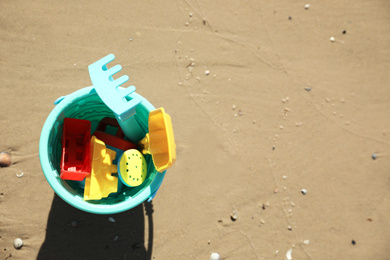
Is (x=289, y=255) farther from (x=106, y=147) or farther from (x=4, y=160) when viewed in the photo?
(x=4, y=160)

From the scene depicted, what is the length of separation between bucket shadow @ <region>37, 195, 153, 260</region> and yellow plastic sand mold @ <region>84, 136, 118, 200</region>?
485 mm

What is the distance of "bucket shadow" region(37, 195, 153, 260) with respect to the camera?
1741 mm

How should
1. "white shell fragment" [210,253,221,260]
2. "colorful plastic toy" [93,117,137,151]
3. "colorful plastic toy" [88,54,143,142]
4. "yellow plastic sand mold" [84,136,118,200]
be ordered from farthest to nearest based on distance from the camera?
"white shell fragment" [210,253,221,260]
"colorful plastic toy" [93,117,137,151]
"yellow plastic sand mold" [84,136,118,200]
"colorful plastic toy" [88,54,143,142]

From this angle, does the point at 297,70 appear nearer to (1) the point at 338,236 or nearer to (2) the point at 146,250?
(1) the point at 338,236

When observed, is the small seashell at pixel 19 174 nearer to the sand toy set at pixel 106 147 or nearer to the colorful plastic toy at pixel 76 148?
the sand toy set at pixel 106 147

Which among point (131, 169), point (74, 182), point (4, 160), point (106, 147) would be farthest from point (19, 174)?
point (131, 169)

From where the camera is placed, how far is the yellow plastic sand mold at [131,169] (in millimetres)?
1355

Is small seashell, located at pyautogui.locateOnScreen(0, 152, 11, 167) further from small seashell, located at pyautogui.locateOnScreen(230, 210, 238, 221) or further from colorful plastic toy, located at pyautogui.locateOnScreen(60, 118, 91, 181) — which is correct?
small seashell, located at pyautogui.locateOnScreen(230, 210, 238, 221)

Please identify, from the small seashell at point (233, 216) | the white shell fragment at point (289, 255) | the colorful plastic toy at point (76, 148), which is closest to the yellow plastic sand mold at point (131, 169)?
the colorful plastic toy at point (76, 148)

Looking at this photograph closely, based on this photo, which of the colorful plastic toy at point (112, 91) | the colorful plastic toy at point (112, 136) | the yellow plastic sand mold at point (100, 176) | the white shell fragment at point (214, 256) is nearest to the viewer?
the colorful plastic toy at point (112, 91)

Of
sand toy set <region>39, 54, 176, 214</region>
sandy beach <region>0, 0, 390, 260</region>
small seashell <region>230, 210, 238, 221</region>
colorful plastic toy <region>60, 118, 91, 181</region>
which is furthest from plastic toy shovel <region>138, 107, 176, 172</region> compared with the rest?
small seashell <region>230, 210, 238, 221</region>

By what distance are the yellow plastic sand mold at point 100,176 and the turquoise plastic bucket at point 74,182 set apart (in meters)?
0.04

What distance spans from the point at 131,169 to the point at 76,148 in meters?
0.27

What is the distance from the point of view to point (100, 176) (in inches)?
53.0
